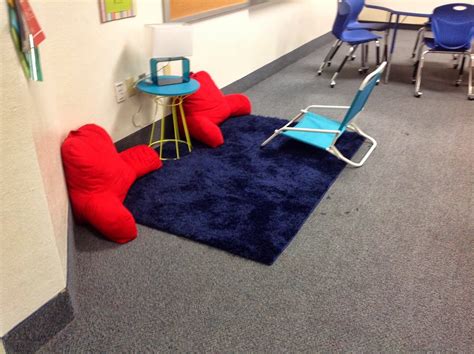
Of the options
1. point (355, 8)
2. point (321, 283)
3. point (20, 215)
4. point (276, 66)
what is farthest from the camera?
point (276, 66)

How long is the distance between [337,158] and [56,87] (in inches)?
73.1

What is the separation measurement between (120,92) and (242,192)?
103 cm

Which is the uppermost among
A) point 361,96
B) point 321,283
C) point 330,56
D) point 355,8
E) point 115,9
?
point 115,9

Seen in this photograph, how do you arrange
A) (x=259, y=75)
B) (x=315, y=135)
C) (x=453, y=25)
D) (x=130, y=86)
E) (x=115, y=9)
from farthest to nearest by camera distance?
(x=259, y=75) → (x=453, y=25) → (x=315, y=135) → (x=130, y=86) → (x=115, y=9)

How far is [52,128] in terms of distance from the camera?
6.57ft

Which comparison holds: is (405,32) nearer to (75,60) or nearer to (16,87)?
(75,60)

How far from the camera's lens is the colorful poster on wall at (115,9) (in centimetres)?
238

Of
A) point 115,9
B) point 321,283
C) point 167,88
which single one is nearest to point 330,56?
point 167,88

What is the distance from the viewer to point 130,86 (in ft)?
9.03

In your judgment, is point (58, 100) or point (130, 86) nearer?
point (58, 100)

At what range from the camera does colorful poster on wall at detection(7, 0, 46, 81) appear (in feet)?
4.12

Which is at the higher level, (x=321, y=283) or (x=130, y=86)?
(x=130, y=86)

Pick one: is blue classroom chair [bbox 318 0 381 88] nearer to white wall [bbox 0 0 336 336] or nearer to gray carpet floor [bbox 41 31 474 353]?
white wall [bbox 0 0 336 336]

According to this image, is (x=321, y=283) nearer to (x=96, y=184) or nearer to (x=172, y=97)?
(x=96, y=184)
